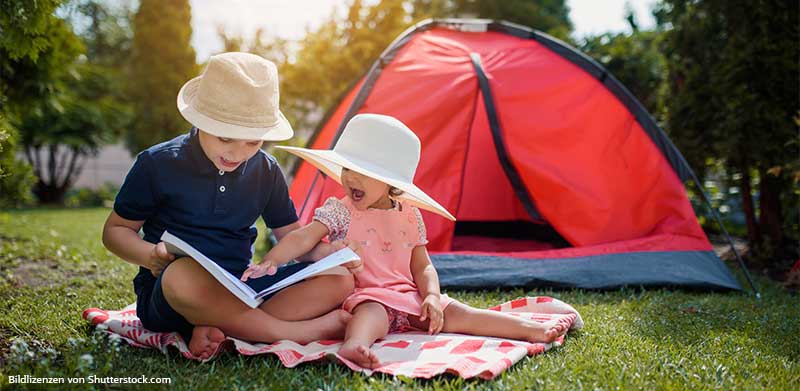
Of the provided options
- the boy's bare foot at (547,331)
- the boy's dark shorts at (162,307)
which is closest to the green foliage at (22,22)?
the boy's dark shorts at (162,307)

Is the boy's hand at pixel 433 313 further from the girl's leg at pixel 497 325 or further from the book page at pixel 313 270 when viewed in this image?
the book page at pixel 313 270

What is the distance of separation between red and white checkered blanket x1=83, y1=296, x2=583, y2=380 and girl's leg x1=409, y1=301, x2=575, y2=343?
0.03 meters

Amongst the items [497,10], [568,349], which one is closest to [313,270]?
[568,349]

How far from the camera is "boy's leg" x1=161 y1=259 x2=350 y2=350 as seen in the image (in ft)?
5.43

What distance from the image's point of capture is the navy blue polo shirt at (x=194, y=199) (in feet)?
6.04

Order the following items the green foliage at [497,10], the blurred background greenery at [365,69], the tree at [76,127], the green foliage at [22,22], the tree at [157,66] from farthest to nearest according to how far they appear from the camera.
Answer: the green foliage at [497,10]
the tree at [157,66]
the tree at [76,127]
the blurred background greenery at [365,69]
the green foliage at [22,22]

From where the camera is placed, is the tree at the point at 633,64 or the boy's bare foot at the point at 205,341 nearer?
the boy's bare foot at the point at 205,341

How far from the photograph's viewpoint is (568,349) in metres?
1.94

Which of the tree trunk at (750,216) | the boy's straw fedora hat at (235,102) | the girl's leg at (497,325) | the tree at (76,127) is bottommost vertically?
the tree at (76,127)

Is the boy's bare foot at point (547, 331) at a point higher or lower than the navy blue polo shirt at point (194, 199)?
lower

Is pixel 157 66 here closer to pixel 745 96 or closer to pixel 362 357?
pixel 745 96

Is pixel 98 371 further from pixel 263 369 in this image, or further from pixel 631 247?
pixel 631 247

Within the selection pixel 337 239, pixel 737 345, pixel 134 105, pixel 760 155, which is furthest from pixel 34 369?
pixel 134 105

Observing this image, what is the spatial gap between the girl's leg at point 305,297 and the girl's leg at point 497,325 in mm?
298
